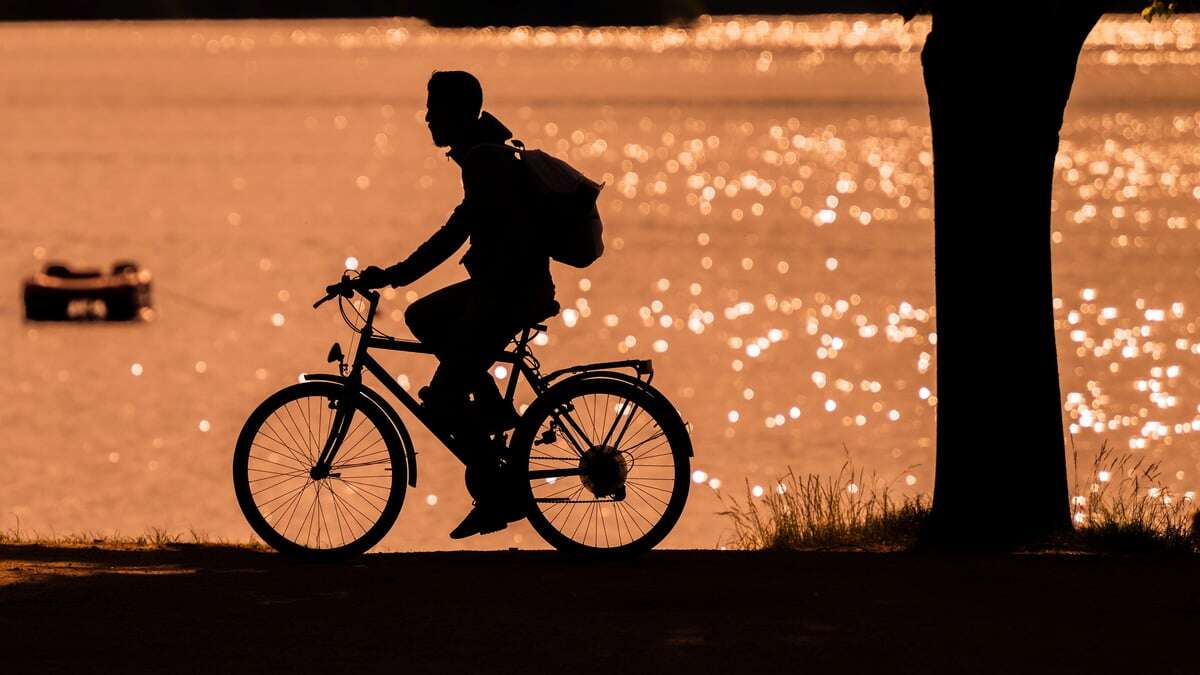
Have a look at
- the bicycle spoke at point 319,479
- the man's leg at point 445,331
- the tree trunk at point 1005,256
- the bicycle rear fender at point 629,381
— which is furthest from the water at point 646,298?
the man's leg at point 445,331

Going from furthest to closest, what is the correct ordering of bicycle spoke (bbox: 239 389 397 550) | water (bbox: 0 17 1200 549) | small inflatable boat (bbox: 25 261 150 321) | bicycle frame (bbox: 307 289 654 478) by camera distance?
1. small inflatable boat (bbox: 25 261 150 321)
2. water (bbox: 0 17 1200 549)
3. bicycle spoke (bbox: 239 389 397 550)
4. bicycle frame (bbox: 307 289 654 478)

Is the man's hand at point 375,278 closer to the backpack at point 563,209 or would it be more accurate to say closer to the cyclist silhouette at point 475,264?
the cyclist silhouette at point 475,264

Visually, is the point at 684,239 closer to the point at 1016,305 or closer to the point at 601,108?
the point at 1016,305

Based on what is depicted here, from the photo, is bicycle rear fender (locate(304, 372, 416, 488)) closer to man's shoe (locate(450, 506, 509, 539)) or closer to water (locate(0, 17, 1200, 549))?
man's shoe (locate(450, 506, 509, 539))

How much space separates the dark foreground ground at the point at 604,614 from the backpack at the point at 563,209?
1.36 meters

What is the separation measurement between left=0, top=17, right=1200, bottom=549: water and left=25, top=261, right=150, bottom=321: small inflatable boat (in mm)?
586

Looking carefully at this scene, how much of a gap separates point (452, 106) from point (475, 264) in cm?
65

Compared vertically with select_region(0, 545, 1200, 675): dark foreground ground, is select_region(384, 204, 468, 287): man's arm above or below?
above

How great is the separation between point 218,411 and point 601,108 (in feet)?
405

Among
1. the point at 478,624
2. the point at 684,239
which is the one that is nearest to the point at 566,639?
the point at 478,624

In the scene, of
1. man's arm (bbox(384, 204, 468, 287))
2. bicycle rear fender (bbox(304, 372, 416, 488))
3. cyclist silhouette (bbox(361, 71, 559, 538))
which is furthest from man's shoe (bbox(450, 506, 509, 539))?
man's arm (bbox(384, 204, 468, 287))

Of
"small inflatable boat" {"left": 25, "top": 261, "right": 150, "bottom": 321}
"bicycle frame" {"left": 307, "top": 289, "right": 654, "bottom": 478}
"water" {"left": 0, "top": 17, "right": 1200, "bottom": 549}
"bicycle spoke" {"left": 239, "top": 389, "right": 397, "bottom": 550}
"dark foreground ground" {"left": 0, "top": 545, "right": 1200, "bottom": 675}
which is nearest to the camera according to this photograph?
"dark foreground ground" {"left": 0, "top": 545, "right": 1200, "bottom": 675}

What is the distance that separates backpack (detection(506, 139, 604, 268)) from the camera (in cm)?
801

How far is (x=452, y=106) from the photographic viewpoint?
8109 millimetres
